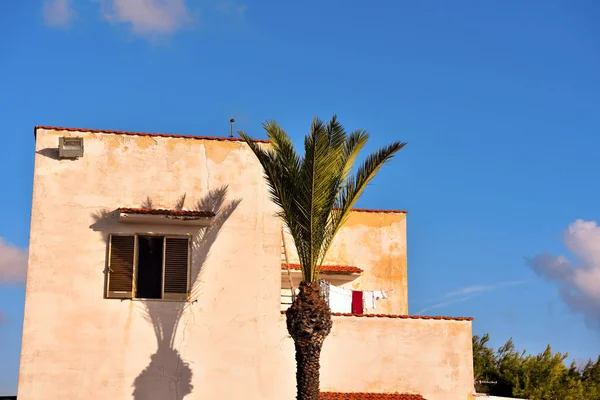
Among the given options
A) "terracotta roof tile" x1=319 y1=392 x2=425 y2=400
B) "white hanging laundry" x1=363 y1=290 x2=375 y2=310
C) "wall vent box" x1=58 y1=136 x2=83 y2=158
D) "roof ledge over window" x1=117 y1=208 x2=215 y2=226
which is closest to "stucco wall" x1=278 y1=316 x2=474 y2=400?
"terracotta roof tile" x1=319 y1=392 x2=425 y2=400

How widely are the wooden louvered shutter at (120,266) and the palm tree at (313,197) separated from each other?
4264mm

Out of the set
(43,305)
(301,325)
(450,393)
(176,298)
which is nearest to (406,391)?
(450,393)

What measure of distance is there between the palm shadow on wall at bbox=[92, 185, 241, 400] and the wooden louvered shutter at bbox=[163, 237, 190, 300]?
0.53 feet

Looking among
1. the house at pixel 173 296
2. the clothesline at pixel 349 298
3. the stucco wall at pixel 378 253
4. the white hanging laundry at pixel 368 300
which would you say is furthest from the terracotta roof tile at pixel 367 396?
the stucco wall at pixel 378 253

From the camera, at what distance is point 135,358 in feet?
75.0

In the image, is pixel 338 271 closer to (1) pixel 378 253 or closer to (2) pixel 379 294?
(2) pixel 379 294

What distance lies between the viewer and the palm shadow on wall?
22.8m

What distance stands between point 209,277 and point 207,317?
1038 mm

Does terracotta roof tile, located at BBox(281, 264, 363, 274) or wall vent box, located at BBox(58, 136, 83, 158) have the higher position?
wall vent box, located at BBox(58, 136, 83, 158)

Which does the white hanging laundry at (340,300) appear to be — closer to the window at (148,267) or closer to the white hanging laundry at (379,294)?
the white hanging laundry at (379,294)

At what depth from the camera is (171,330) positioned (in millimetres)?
23219

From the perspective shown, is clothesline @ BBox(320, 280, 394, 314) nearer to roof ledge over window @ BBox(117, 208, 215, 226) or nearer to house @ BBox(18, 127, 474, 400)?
house @ BBox(18, 127, 474, 400)

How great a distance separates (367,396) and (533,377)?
17.1m

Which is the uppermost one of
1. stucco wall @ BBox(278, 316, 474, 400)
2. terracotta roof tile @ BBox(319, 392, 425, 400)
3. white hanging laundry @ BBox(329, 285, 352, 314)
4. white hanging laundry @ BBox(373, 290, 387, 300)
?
white hanging laundry @ BBox(373, 290, 387, 300)
